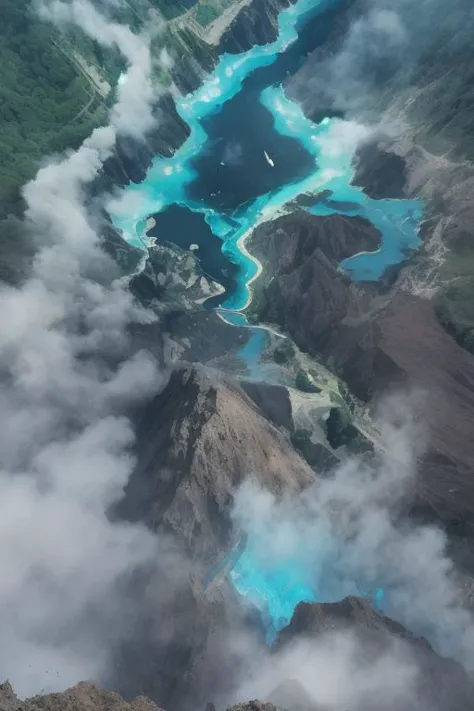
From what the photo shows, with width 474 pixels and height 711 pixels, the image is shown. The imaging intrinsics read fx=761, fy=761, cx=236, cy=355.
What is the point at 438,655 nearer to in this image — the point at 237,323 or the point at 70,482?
the point at 70,482

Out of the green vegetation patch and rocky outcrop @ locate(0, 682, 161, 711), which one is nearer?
rocky outcrop @ locate(0, 682, 161, 711)

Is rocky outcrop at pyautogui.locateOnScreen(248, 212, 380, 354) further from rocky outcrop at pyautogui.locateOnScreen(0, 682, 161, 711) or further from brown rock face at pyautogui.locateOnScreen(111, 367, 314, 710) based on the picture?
rocky outcrop at pyautogui.locateOnScreen(0, 682, 161, 711)

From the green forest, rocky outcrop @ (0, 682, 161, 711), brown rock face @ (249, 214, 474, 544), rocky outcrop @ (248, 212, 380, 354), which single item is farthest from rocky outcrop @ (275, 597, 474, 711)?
the green forest

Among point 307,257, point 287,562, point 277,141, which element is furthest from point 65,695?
point 277,141

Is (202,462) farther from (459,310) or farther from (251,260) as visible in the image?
(251,260)

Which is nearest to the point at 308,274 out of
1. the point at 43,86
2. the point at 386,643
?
the point at 386,643

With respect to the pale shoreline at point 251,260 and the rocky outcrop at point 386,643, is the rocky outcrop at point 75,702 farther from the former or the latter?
the pale shoreline at point 251,260
